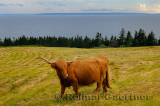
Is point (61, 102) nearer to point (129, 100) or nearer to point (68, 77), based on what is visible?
point (68, 77)

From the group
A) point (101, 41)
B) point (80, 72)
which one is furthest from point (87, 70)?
point (101, 41)

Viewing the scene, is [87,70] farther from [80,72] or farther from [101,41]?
[101,41]

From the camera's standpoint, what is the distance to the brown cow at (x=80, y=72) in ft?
31.5

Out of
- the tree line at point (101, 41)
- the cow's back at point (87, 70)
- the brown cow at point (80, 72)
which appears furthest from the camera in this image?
the tree line at point (101, 41)

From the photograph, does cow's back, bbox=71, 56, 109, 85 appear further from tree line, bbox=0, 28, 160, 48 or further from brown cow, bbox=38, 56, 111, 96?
tree line, bbox=0, 28, 160, 48

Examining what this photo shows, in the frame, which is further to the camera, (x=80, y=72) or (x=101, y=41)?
(x=101, y=41)

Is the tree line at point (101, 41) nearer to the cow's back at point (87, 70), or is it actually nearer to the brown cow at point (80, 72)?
the brown cow at point (80, 72)

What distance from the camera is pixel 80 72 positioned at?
10.3 m

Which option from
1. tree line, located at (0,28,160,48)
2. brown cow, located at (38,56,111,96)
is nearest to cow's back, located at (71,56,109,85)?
brown cow, located at (38,56,111,96)

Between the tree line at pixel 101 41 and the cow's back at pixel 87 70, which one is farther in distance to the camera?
the tree line at pixel 101 41

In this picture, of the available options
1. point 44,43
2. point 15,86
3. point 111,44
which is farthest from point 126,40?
point 15,86

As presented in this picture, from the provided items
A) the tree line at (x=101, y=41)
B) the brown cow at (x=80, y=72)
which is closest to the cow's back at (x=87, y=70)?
the brown cow at (x=80, y=72)

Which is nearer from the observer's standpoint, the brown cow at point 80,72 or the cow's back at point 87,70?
the brown cow at point 80,72

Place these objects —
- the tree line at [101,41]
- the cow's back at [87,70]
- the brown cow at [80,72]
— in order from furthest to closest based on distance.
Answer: the tree line at [101,41] < the cow's back at [87,70] < the brown cow at [80,72]
